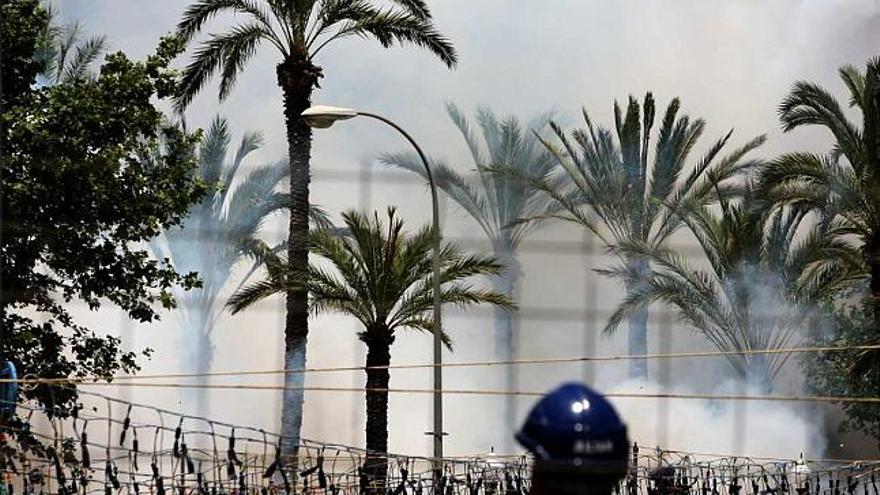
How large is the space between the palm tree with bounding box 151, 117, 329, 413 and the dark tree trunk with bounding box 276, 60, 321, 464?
360 cm

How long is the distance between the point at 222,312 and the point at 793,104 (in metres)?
11.3

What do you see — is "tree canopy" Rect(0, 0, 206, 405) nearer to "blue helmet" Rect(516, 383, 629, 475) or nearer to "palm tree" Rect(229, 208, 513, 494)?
"palm tree" Rect(229, 208, 513, 494)

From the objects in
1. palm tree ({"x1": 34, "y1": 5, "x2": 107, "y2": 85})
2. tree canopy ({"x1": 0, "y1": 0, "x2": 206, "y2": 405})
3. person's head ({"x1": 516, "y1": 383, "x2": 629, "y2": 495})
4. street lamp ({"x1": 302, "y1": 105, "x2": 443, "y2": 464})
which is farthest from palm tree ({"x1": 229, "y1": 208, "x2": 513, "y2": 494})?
person's head ({"x1": 516, "y1": 383, "x2": 629, "y2": 495})

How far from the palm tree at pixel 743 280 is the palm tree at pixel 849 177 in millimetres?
1961

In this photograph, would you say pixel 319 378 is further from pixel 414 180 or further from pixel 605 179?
pixel 605 179

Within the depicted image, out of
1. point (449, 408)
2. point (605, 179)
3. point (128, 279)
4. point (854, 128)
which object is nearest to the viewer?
point (128, 279)

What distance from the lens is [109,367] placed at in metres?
23.2

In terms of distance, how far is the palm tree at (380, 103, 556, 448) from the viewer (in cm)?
3169

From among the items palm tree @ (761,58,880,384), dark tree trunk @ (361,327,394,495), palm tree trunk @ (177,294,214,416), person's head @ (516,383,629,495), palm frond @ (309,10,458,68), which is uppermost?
palm frond @ (309,10,458,68)

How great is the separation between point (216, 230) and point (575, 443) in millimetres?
30101

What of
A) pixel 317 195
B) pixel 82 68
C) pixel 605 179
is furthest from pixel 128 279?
pixel 605 179

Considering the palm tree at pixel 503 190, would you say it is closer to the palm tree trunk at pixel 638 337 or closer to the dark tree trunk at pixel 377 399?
the palm tree trunk at pixel 638 337

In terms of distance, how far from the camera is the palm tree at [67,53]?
91.8 ft

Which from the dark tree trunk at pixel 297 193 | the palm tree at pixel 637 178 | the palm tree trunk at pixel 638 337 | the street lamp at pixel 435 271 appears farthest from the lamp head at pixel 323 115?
the palm tree trunk at pixel 638 337
